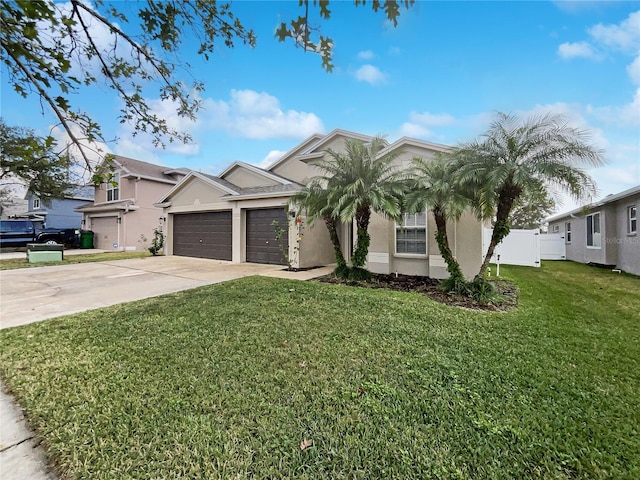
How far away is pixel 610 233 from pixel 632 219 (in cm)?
193

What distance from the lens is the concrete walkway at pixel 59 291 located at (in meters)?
2.32

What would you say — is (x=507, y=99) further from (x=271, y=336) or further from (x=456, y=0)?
(x=271, y=336)

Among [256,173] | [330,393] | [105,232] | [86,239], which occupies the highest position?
[256,173]

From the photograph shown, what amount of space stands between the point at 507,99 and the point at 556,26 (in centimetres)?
151

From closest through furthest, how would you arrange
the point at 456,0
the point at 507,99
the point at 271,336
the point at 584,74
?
1. the point at 456,0
2. the point at 271,336
3. the point at 507,99
4. the point at 584,74

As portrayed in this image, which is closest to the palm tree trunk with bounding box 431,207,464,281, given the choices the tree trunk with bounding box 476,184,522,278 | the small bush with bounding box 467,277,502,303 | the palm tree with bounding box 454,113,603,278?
the small bush with bounding box 467,277,502,303

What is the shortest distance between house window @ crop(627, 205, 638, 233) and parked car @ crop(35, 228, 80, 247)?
3260 cm

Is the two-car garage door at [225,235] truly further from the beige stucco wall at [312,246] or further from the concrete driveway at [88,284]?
the concrete driveway at [88,284]

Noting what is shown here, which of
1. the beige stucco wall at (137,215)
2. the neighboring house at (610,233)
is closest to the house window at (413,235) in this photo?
the neighboring house at (610,233)

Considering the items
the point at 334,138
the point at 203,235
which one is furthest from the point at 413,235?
the point at 203,235

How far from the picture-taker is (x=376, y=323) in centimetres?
519

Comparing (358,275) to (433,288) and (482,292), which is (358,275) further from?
(482,292)

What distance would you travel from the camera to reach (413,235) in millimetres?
10117

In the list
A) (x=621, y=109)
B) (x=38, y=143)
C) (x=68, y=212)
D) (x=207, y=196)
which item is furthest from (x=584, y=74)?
(x=68, y=212)
